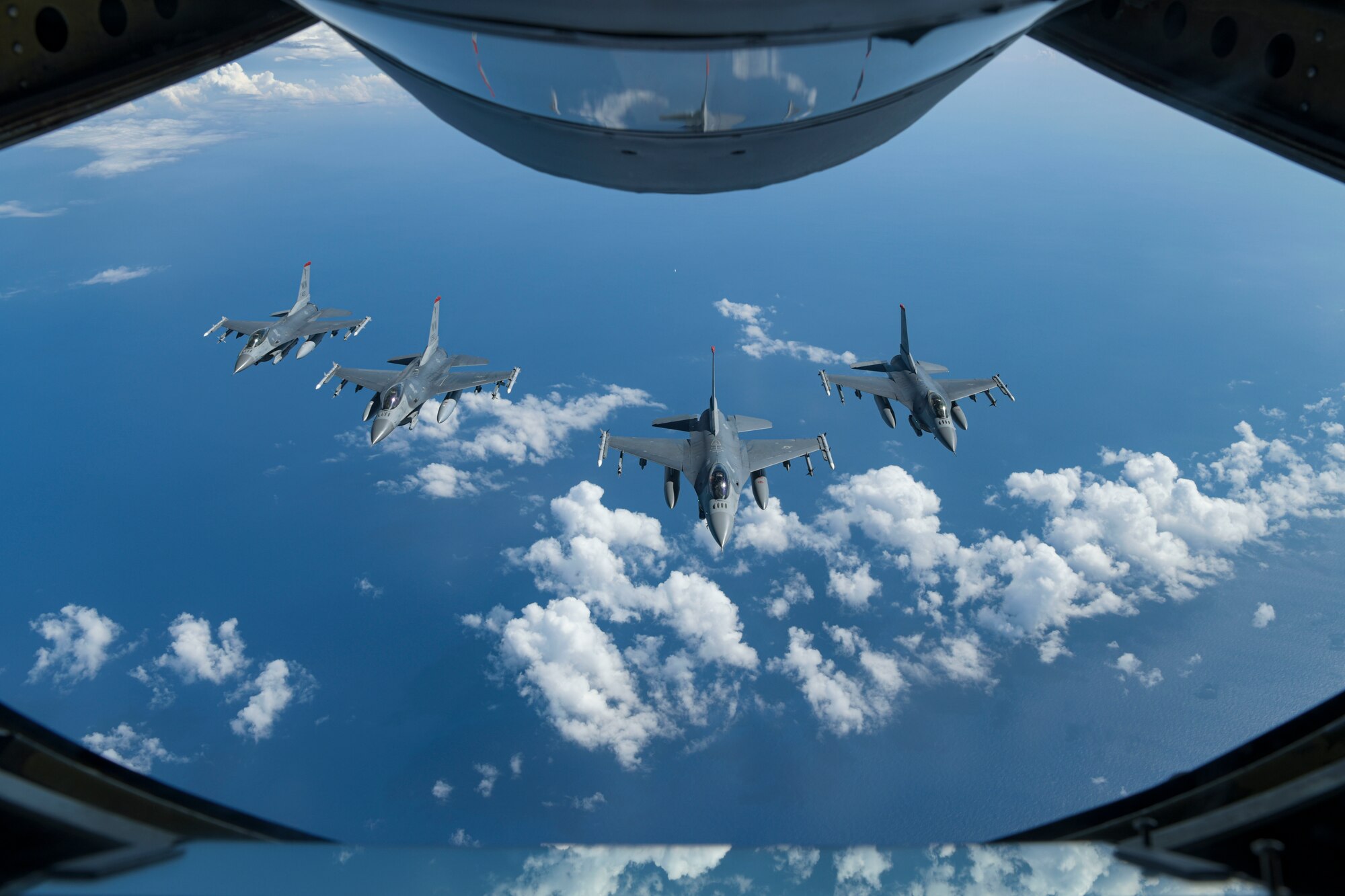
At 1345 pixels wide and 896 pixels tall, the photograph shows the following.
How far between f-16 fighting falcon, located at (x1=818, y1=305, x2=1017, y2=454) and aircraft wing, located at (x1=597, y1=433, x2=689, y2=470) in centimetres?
411

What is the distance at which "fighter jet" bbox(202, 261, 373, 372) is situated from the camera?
2358 centimetres

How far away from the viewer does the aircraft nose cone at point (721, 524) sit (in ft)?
50.8

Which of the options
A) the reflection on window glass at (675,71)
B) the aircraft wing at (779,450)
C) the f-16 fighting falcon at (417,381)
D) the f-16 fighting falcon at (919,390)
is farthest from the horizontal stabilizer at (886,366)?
the reflection on window glass at (675,71)

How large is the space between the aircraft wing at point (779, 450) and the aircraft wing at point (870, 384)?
2.32 metres

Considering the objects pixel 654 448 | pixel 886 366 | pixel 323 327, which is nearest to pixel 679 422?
pixel 654 448

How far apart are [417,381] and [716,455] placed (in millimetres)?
9209

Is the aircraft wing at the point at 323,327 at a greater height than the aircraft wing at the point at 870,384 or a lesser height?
greater

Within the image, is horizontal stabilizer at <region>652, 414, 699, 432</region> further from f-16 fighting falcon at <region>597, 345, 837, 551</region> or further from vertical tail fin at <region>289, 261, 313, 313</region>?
vertical tail fin at <region>289, 261, 313, 313</region>

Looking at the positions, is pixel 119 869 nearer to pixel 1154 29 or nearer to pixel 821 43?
pixel 821 43

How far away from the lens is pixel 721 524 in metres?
15.6

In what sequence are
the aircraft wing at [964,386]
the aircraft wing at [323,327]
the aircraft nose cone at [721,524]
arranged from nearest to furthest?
the aircraft nose cone at [721,524]
the aircraft wing at [964,386]
the aircraft wing at [323,327]

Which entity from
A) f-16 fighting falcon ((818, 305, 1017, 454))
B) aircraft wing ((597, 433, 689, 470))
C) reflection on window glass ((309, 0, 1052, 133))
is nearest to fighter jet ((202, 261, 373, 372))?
aircraft wing ((597, 433, 689, 470))

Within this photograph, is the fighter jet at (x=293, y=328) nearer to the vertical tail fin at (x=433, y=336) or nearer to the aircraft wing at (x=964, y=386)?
the vertical tail fin at (x=433, y=336)

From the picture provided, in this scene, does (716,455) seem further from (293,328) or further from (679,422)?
(293,328)
